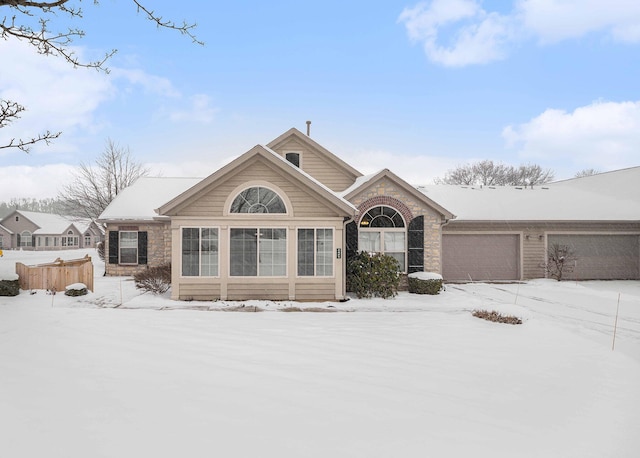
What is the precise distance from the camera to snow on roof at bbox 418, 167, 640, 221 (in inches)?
651

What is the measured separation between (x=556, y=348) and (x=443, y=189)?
45.2 feet

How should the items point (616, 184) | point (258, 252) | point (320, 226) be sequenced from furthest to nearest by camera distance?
1. point (616, 184)
2. point (320, 226)
3. point (258, 252)

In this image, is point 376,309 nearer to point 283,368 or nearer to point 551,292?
point 283,368

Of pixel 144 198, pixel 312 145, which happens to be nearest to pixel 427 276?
pixel 312 145

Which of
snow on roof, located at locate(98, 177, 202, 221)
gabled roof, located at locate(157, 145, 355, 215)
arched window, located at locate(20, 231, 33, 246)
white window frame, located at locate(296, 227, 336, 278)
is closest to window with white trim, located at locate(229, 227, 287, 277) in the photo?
white window frame, located at locate(296, 227, 336, 278)

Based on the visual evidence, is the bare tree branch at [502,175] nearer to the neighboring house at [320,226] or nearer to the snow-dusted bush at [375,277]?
the neighboring house at [320,226]

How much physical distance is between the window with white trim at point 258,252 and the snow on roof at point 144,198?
695 cm

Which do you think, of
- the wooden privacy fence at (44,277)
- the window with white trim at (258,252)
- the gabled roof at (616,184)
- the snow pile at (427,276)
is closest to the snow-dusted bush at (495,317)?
the snow pile at (427,276)

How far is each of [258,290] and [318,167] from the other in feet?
21.8

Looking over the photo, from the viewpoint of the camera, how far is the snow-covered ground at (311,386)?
3.36 m

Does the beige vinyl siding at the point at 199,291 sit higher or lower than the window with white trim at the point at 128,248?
lower

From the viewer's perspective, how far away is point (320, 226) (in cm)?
1057

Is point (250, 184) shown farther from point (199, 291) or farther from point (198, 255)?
point (199, 291)

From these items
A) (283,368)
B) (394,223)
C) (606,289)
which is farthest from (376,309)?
(606,289)
